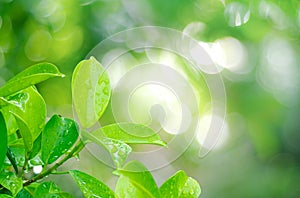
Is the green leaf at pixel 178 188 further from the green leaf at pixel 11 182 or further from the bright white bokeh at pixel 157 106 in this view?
the bright white bokeh at pixel 157 106

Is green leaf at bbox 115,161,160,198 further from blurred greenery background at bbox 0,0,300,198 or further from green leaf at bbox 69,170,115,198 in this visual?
blurred greenery background at bbox 0,0,300,198

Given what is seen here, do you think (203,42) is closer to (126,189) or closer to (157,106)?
(157,106)

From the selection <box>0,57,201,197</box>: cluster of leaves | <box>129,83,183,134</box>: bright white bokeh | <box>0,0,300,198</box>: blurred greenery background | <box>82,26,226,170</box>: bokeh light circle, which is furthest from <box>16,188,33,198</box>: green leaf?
<box>129,83,183,134</box>: bright white bokeh

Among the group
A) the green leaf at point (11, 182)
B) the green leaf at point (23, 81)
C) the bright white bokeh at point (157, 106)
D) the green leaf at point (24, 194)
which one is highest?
the green leaf at point (23, 81)

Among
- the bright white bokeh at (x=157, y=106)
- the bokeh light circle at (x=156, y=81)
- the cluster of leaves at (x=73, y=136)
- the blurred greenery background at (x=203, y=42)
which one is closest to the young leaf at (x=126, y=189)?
the cluster of leaves at (x=73, y=136)

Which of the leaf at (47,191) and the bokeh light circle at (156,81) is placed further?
the bokeh light circle at (156,81)

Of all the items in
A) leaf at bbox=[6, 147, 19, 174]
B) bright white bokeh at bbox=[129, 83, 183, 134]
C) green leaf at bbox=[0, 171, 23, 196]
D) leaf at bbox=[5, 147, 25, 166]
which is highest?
green leaf at bbox=[0, 171, 23, 196]

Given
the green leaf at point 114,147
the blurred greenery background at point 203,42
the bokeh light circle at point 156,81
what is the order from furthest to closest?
the bokeh light circle at point 156,81 < the blurred greenery background at point 203,42 < the green leaf at point 114,147

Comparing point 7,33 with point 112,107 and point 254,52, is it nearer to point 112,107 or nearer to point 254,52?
point 112,107
